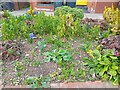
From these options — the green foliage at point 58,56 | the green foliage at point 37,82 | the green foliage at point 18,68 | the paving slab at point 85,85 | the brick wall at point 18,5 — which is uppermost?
the brick wall at point 18,5

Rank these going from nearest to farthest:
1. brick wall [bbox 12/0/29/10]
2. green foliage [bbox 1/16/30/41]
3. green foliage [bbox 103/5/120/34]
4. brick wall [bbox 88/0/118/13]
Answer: green foliage [bbox 1/16/30/41] → green foliage [bbox 103/5/120/34] → brick wall [bbox 88/0/118/13] → brick wall [bbox 12/0/29/10]

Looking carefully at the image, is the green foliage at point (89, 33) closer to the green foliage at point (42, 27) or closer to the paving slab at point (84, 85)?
the green foliage at point (42, 27)

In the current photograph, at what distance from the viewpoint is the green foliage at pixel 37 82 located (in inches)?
82.5

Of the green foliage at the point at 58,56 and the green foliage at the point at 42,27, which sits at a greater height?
the green foliage at the point at 42,27

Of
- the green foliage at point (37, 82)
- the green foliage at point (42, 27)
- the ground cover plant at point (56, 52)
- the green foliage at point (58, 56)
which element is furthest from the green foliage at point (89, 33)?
the green foliage at point (37, 82)

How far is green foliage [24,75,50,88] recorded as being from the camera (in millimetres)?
2095

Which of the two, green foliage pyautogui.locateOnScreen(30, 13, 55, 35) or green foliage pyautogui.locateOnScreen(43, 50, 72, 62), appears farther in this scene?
green foliage pyautogui.locateOnScreen(30, 13, 55, 35)

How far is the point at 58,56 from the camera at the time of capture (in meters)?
2.50

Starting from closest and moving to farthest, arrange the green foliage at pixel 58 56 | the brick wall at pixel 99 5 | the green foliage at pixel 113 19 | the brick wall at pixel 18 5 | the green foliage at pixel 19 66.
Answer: the green foliage at pixel 19 66 < the green foliage at pixel 58 56 < the green foliage at pixel 113 19 < the brick wall at pixel 99 5 < the brick wall at pixel 18 5

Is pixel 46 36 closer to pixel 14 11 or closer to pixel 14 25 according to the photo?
pixel 14 25

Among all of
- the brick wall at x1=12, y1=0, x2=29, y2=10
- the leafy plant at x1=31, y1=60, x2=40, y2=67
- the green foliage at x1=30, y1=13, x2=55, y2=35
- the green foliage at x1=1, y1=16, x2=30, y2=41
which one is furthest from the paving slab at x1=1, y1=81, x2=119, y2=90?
the brick wall at x1=12, y1=0, x2=29, y2=10

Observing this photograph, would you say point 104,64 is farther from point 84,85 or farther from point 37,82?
point 37,82

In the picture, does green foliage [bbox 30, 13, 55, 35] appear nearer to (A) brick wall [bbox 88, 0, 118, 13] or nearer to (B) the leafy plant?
(B) the leafy plant

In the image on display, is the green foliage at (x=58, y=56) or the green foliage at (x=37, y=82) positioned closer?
the green foliage at (x=37, y=82)
